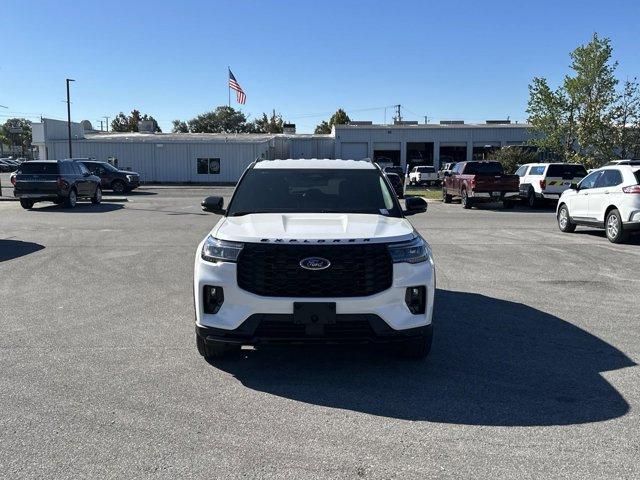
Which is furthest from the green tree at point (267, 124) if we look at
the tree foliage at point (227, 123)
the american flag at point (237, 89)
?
the american flag at point (237, 89)

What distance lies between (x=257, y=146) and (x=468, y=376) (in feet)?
150

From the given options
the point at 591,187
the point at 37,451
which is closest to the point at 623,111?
the point at 591,187

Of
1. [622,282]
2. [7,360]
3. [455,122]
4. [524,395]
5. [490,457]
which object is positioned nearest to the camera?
[490,457]

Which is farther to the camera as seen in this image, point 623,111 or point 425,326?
point 623,111

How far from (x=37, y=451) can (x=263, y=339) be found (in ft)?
5.73

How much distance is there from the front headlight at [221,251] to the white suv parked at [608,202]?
10.9 meters

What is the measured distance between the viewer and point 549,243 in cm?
1348

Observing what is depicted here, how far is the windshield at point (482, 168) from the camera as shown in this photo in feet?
80.1

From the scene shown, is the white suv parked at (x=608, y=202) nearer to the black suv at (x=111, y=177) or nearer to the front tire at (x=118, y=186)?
the black suv at (x=111, y=177)

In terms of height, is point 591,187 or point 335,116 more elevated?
point 335,116

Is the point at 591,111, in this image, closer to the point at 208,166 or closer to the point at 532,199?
the point at 532,199

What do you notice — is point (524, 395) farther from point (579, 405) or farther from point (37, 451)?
point (37, 451)

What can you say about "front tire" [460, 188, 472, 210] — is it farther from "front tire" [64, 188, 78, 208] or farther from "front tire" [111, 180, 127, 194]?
"front tire" [111, 180, 127, 194]

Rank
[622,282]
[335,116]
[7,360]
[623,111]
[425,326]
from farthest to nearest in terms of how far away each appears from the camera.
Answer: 1. [335,116]
2. [623,111]
3. [622,282]
4. [7,360]
5. [425,326]
